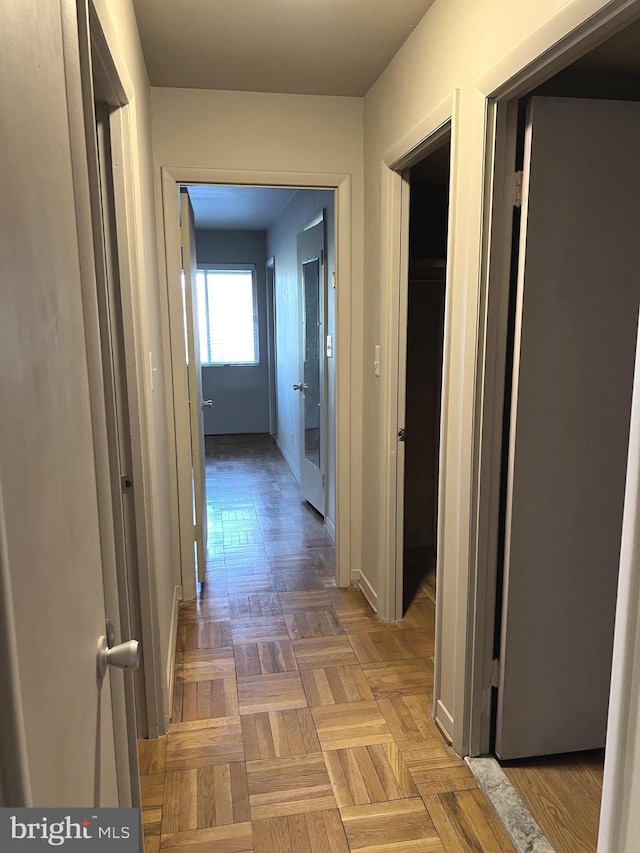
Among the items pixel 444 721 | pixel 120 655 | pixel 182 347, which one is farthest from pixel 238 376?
pixel 120 655

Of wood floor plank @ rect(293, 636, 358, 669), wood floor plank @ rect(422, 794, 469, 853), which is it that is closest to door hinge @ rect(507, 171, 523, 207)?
wood floor plank @ rect(422, 794, 469, 853)

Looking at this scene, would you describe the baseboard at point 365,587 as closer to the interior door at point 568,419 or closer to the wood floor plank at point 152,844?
the interior door at point 568,419

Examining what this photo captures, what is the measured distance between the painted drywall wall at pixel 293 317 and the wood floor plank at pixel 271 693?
1570mm

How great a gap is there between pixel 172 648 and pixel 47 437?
208 centimetres

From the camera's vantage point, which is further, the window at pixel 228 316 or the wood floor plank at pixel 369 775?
the window at pixel 228 316

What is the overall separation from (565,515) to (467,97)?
1.28 metres

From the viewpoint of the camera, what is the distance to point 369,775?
1929 mm

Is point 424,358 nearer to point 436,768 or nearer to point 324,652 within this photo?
point 324,652

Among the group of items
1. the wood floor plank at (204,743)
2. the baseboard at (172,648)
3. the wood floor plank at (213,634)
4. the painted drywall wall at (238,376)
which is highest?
the painted drywall wall at (238,376)

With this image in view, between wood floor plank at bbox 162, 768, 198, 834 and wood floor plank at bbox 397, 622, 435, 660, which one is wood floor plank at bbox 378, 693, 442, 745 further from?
wood floor plank at bbox 162, 768, 198, 834

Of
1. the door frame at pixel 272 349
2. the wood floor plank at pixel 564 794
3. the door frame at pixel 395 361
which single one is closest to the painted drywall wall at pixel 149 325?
the door frame at pixel 395 361

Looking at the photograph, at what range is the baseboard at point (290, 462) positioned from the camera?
5391 millimetres

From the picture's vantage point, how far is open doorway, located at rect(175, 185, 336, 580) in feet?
12.9

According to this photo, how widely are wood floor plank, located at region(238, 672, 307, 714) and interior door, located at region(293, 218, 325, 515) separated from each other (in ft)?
5.97
